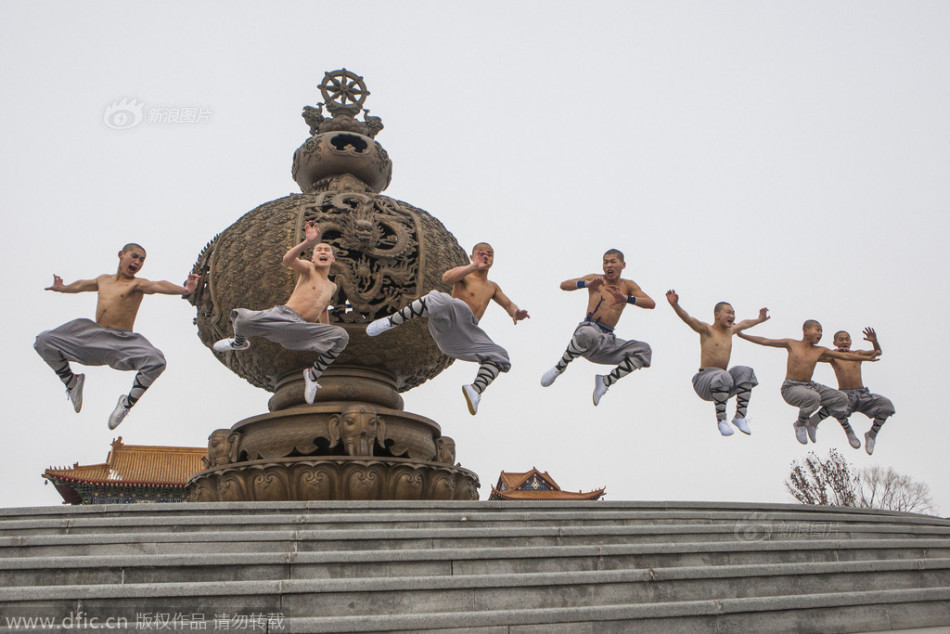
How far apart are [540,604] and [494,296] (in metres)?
4.52

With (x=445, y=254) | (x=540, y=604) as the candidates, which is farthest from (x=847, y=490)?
(x=540, y=604)

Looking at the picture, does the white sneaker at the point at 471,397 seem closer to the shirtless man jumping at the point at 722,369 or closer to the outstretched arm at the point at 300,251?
the outstretched arm at the point at 300,251

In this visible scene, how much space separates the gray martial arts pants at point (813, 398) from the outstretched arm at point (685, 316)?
1.48 meters

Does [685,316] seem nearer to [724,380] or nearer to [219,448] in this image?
[724,380]

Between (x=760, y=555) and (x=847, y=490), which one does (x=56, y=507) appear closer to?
(x=760, y=555)

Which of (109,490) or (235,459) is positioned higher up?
(109,490)

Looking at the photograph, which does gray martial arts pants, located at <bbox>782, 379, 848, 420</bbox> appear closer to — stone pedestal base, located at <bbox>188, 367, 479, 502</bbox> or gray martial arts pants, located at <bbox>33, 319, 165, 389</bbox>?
stone pedestal base, located at <bbox>188, 367, 479, 502</bbox>

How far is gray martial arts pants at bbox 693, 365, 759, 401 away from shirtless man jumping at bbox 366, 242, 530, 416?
244 cm

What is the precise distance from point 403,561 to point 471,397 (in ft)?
11.4

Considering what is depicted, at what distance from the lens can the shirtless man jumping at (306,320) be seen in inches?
288

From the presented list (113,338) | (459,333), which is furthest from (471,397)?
(113,338)

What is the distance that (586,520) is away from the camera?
5430 mm

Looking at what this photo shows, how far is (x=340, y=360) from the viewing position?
8.55 metres

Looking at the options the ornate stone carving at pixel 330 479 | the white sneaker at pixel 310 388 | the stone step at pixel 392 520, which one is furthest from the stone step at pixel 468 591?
the white sneaker at pixel 310 388
